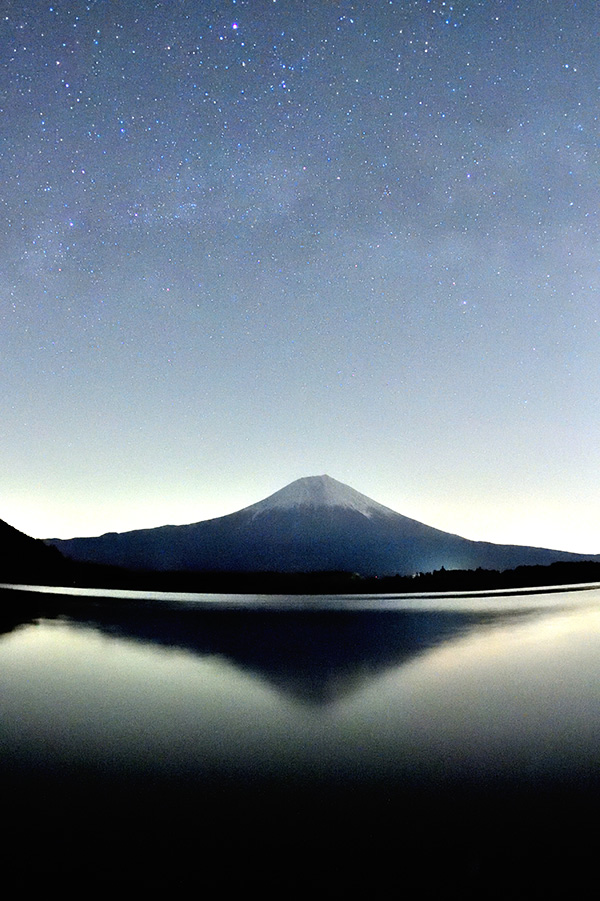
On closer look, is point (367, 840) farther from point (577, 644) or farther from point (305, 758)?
point (577, 644)

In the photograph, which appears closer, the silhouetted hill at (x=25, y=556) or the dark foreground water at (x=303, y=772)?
the dark foreground water at (x=303, y=772)

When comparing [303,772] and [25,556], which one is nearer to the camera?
[303,772]

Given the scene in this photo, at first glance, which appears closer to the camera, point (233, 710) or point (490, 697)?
point (233, 710)

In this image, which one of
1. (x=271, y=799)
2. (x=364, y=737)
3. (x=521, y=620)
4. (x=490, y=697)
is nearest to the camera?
(x=271, y=799)

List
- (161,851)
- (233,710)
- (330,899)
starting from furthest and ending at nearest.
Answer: (233,710) < (161,851) < (330,899)

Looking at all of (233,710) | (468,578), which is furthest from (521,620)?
(468,578)

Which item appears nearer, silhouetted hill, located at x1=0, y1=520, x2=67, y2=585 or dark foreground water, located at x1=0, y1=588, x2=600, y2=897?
dark foreground water, located at x1=0, y1=588, x2=600, y2=897

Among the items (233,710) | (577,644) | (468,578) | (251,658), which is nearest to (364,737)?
(233,710)
